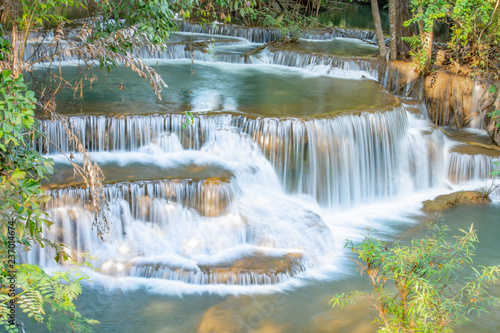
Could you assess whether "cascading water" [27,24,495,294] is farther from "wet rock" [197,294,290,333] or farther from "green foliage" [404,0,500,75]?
A: "green foliage" [404,0,500,75]

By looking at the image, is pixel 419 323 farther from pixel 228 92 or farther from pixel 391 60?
pixel 391 60

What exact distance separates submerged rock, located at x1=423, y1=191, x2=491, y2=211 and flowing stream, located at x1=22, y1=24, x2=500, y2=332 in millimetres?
229

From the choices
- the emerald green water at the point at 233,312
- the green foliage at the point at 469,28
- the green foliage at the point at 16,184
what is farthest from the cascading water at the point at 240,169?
the green foliage at the point at 16,184

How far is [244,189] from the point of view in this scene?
8383 millimetres

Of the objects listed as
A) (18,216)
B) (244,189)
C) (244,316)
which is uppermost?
(18,216)

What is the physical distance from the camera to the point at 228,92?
11.5 m

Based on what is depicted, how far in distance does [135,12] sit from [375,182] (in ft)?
19.4

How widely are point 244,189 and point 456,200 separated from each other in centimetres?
391

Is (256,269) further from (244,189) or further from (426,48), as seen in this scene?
(426,48)

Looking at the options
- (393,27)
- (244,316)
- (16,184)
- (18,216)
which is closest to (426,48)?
(393,27)

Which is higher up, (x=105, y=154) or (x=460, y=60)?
(x=460, y=60)

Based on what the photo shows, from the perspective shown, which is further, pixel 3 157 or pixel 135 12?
pixel 135 12

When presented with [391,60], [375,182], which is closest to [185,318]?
[375,182]

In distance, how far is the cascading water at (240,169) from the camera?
23.4 feet
